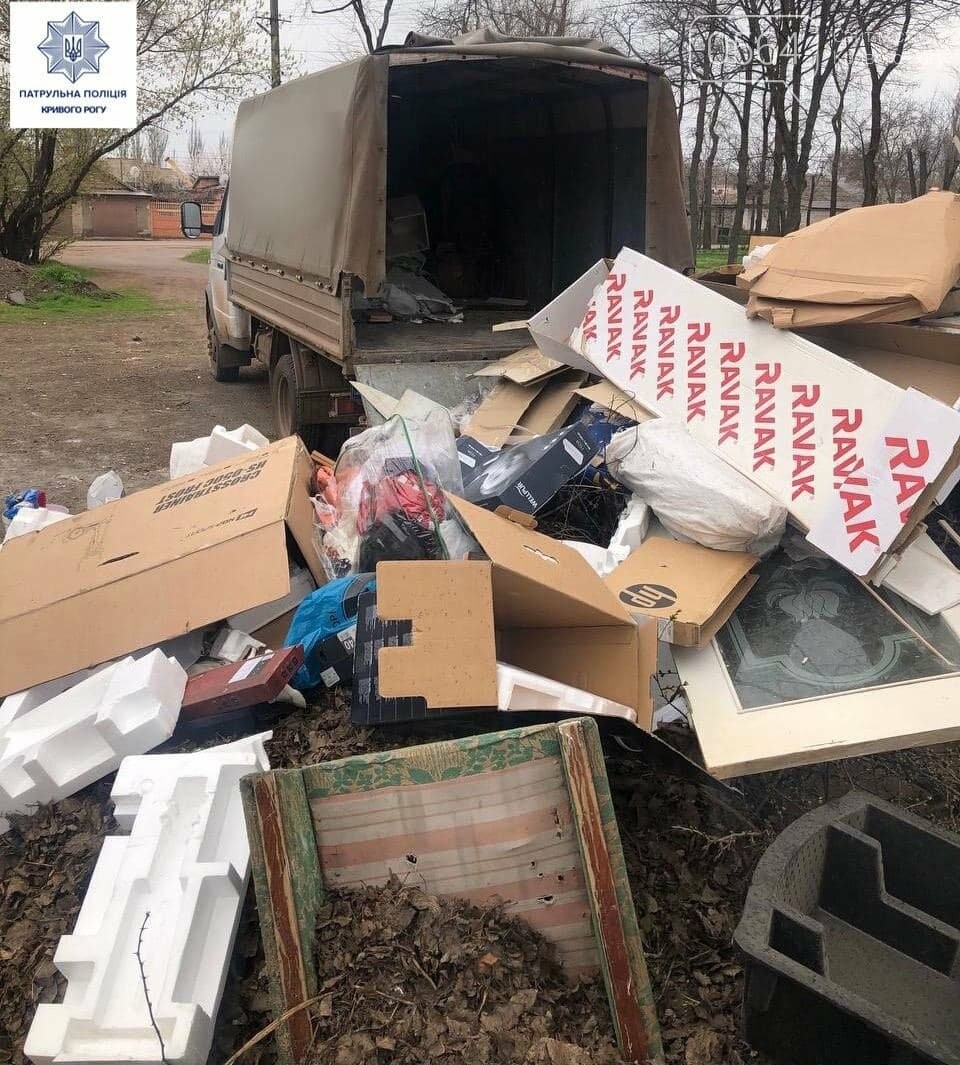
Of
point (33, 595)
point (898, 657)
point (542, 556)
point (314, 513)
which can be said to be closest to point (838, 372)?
point (898, 657)

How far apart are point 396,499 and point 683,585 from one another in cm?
101

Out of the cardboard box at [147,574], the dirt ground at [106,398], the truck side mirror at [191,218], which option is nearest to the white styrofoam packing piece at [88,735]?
the cardboard box at [147,574]

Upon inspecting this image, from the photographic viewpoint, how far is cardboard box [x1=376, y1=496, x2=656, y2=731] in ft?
6.84

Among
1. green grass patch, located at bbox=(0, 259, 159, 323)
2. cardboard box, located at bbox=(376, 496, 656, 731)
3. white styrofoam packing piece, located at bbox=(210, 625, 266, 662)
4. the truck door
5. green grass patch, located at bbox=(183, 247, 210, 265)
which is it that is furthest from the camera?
green grass patch, located at bbox=(183, 247, 210, 265)

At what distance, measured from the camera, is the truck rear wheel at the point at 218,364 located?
879cm

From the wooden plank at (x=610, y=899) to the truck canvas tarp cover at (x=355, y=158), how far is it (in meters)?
3.36

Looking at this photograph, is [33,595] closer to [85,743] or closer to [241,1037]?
[85,743]

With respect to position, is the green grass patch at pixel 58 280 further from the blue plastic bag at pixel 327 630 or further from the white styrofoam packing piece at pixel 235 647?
the blue plastic bag at pixel 327 630

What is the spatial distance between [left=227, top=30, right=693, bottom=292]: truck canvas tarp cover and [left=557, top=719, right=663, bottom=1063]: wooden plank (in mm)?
3362

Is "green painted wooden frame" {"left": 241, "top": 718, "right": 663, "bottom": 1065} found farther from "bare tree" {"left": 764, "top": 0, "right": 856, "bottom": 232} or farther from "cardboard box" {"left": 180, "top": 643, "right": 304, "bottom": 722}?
"bare tree" {"left": 764, "top": 0, "right": 856, "bottom": 232}

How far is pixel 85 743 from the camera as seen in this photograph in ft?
7.78


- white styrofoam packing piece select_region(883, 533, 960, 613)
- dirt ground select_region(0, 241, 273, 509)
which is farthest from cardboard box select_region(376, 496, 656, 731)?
dirt ground select_region(0, 241, 273, 509)

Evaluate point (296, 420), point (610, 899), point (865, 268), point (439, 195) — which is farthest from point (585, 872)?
point (439, 195)

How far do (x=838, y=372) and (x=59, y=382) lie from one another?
8381 millimetres
